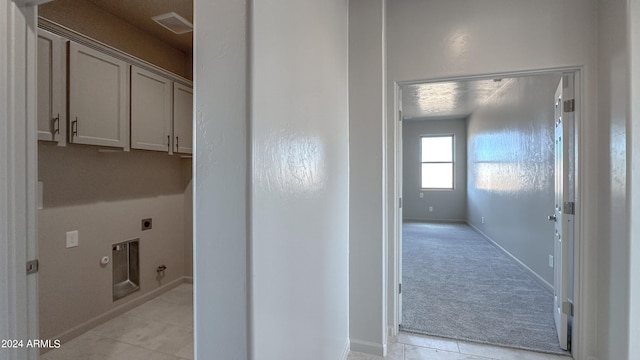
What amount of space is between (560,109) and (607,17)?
0.65 meters

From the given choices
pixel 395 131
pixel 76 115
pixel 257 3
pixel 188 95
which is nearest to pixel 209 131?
pixel 257 3

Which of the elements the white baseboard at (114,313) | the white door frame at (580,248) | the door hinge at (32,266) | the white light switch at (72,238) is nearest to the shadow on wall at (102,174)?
the white light switch at (72,238)

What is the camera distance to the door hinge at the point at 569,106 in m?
2.06

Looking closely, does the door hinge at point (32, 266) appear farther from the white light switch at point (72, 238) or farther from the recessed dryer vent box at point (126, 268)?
the recessed dryer vent box at point (126, 268)

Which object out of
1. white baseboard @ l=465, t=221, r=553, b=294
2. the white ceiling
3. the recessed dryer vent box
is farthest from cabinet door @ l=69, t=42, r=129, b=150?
white baseboard @ l=465, t=221, r=553, b=294

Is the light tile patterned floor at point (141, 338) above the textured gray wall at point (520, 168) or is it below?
below

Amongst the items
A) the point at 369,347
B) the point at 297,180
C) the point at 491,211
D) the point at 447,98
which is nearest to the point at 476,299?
the point at 369,347

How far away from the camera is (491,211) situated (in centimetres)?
539

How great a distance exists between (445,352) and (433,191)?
6244 millimetres

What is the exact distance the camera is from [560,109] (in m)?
2.23

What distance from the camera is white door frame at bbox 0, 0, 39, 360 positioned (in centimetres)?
115

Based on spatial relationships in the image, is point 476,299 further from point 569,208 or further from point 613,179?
point 613,179

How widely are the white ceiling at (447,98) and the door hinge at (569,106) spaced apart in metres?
1.97

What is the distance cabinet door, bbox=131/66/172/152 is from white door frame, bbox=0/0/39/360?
4.12 ft
